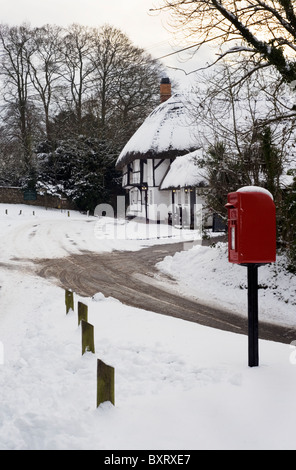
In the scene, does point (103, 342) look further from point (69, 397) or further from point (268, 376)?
point (268, 376)

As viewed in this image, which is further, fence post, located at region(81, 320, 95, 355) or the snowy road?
the snowy road

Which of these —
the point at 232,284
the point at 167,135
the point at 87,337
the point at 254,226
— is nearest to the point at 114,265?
the point at 232,284

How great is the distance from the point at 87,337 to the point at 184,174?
23.8 m

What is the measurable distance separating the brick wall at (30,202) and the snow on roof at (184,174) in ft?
46.9

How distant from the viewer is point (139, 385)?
4566 millimetres

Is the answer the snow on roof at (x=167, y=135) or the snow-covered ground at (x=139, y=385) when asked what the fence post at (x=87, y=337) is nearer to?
the snow-covered ground at (x=139, y=385)

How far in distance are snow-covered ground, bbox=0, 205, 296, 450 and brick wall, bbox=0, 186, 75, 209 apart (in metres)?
36.1

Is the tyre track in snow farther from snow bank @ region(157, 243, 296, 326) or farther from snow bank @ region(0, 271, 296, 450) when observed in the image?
snow bank @ region(0, 271, 296, 450)

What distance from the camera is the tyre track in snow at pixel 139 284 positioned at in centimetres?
863

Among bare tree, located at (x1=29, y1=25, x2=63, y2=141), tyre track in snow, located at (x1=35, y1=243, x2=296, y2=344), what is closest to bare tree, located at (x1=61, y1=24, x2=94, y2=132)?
bare tree, located at (x1=29, y1=25, x2=63, y2=141)

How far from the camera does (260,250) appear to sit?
4707 millimetres

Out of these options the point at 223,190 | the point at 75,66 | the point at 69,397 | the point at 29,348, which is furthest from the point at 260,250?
the point at 75,66

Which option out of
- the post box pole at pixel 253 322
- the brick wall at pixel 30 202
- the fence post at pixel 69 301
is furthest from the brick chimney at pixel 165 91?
the post box pole at pixel 253 322

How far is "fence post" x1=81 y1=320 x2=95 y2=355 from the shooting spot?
557 centimetres
